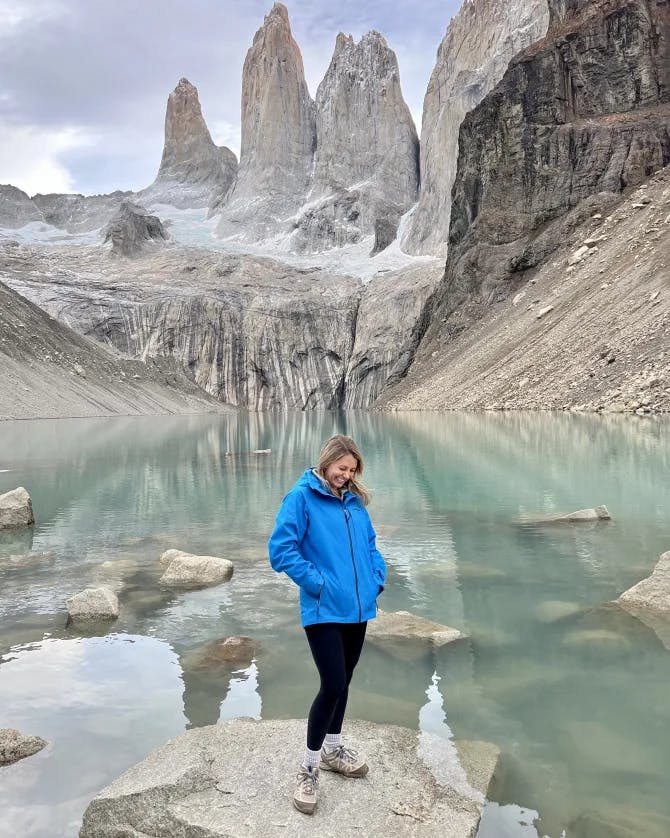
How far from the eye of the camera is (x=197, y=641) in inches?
271

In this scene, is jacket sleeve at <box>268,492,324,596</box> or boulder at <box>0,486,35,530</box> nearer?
jacket sleeve at <box>268,492,324,596</box>

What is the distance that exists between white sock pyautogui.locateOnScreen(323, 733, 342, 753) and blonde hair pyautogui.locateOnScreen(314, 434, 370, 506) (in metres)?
1.31

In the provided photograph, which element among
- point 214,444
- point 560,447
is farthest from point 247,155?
point 560,447

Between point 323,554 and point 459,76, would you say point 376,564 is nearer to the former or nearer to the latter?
point 323,554

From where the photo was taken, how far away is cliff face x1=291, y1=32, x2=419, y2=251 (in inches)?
4909

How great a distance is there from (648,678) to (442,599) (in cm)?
272

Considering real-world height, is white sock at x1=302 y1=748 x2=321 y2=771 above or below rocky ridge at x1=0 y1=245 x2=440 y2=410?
below

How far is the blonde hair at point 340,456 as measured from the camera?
4.17 m

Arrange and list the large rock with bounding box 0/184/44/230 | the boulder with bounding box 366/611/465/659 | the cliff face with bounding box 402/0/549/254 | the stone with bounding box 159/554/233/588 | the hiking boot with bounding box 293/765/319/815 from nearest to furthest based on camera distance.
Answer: the hiking boot with bounding box 293/765/319/815, the boulder with bounding box 366/611/465/659, the stone with bounding box 159/554/233/588, the cliff face with bounding box 402/0/549/254, the large rock with bounding box 0/184/44/230

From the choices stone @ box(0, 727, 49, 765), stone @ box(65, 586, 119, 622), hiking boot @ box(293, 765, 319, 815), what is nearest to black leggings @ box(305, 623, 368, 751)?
hiking boot @ box(293, 765, 319, 815)

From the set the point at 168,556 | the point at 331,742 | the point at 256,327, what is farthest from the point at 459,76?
the point at 331,742

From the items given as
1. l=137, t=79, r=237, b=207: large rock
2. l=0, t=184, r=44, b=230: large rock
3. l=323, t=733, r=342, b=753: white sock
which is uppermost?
l=137, t=79, r=237, b=207: large rock

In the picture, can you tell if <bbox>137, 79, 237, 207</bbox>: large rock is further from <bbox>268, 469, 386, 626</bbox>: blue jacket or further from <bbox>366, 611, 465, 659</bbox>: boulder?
<bbox>268, 469, 386, 626</bbox>: blue jacket

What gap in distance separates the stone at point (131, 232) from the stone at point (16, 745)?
11872 centimetres
